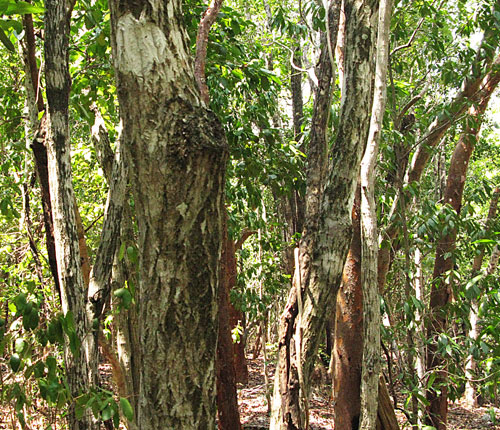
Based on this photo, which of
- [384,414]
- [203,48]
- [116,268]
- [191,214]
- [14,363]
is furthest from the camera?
[116,268]

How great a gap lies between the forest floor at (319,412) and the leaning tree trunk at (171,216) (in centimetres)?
566

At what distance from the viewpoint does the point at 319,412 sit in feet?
26.1

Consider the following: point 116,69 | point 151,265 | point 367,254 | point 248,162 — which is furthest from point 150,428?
point 248,162

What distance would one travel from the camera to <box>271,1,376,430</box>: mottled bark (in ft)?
9.35

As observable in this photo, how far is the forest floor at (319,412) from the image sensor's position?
728cm

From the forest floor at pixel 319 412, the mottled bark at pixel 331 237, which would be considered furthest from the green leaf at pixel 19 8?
the forest floor at pixel 319 412

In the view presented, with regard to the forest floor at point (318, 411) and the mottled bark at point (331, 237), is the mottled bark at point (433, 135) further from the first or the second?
the forest floor at point (318, 411)

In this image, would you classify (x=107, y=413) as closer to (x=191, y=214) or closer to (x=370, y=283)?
(x=191, y=214)

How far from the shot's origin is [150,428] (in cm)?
136

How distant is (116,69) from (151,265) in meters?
0.54

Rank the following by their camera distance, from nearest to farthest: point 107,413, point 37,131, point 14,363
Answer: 1. point 14,363
2. point 107,413
3. point 37,131

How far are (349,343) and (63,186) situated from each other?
7.35 ft

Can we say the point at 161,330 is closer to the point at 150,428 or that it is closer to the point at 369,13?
the point at 150,428

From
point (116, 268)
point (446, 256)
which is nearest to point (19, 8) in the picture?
point (116, 268)
